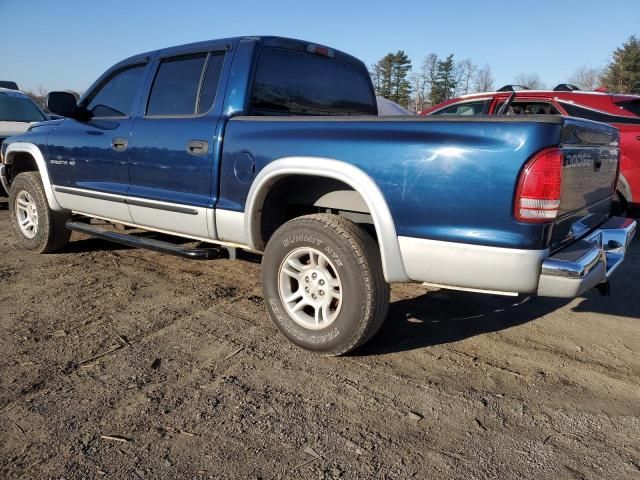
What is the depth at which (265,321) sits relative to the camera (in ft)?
12.0

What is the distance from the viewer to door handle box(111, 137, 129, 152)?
4100mm

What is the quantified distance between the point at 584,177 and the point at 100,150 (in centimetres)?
370

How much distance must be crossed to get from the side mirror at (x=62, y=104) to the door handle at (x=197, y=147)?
1.72m

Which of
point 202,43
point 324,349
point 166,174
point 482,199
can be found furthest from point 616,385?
point 202,43

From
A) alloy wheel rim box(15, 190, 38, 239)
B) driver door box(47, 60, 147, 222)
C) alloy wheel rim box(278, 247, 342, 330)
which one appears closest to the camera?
alloy wheel rim box(278, 247, 342, 330)

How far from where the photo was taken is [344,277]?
2.92 metres

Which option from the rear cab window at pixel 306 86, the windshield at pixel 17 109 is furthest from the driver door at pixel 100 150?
the windshield at pixel 17 109

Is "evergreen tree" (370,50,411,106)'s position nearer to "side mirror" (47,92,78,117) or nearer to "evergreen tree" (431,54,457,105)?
"evergreen tree" (431,54,457,105)

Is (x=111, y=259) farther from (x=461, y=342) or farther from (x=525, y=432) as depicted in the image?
(x=525, y=432)

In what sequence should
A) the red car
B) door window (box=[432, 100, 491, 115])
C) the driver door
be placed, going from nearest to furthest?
the driver door
the red car
door window (box=[432, 100, 491, 115])

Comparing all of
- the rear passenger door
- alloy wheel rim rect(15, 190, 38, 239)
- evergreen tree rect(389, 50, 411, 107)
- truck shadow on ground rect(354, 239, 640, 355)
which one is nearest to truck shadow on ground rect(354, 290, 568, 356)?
truck shadow on ground rect(354, 239, 640, 355)

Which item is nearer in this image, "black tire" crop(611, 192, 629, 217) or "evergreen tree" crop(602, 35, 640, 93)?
"black tire" crop(611, 192, 629, 217)

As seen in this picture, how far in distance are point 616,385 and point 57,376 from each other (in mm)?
3098

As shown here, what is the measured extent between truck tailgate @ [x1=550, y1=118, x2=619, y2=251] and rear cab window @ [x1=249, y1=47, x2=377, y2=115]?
202 centimetres
